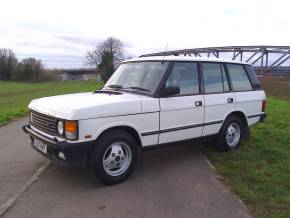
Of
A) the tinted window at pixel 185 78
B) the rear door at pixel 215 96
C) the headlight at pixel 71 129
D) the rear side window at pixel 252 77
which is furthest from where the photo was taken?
the rear side window at pixel 252 77

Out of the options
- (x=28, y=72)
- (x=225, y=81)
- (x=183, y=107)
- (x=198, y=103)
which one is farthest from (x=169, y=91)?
(x=28, y=72)

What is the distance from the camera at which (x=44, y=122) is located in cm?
558

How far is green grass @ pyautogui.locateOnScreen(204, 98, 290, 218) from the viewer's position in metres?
4.80

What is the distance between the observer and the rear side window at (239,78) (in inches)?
294

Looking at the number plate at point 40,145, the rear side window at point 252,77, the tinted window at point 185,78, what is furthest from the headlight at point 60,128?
the rear side window at point 252,77

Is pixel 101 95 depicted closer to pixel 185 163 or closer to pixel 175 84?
pixel 175 84

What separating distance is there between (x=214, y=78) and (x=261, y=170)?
1.92m

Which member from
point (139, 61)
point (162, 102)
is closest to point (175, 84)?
point (162, 102)

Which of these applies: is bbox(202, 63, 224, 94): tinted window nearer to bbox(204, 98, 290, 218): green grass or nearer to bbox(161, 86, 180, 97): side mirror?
bbox(161, 86, 180, 97): side mirror

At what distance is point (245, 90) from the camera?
7.70 m

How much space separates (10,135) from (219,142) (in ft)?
17.7

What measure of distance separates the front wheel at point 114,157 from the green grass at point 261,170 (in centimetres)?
152

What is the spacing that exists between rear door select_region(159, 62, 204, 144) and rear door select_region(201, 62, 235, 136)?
19 centimetres

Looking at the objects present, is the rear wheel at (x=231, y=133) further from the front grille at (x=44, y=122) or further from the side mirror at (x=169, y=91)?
the front grille at (x=44, y=122)
